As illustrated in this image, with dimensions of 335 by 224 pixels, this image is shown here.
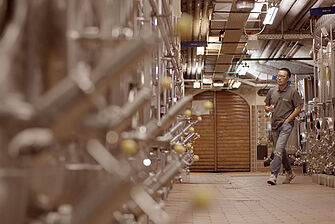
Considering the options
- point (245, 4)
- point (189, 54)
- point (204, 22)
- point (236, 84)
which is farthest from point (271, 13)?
point (236, 84)

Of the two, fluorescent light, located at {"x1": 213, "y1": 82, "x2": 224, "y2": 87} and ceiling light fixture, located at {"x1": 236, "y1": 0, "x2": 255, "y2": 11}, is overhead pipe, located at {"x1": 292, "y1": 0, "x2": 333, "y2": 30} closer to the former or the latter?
ceiling light fixture, located at {"x1": 236, "y1": 0, "x2": 255, "y2": 11}

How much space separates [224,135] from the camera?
50.3ft

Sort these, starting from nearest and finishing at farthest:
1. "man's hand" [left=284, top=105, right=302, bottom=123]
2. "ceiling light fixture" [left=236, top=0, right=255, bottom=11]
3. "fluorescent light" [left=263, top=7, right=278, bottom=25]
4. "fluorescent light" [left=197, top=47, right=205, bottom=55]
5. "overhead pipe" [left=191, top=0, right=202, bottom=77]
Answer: "man's hand" [left=284, top=105, right=302, bottom=123], "ceiling light fixture" [left=236, top=0, right=255, bottom=11], "fluorescent light" [left=263, top=7, right=278, bottom=25], "overhead pipe" [left=191, top=0, right=202, bottom=77], "fluorescent light" [left=197, top=47, right=205, bottom=55]

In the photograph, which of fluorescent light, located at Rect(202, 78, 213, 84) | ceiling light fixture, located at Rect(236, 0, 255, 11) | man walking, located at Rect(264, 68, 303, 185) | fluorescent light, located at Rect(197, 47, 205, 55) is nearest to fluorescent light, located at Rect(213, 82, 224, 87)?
fluorescent light, located at Rect(202, 78, 213, 84)

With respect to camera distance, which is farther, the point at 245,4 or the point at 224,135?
the point at 224,135

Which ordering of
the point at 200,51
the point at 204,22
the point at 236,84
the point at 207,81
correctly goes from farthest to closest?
the point at 236,84
the point at 207,81
the point at 200,51
the point at 204,22

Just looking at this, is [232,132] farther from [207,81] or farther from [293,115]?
[293,115]

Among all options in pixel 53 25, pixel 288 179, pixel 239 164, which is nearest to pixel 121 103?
pixel 53 25

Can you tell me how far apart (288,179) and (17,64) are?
5.72m

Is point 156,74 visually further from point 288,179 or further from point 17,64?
point 288,179

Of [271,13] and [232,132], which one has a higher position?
[271,13]

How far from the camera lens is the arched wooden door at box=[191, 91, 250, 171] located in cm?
1508

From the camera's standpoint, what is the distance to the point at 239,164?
15.0 m

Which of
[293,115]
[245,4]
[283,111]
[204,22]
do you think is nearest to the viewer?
[293,115]
